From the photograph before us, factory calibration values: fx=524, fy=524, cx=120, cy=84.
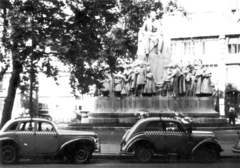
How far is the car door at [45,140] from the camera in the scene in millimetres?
15148

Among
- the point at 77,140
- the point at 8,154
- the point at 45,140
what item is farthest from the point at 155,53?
the point at 8,154

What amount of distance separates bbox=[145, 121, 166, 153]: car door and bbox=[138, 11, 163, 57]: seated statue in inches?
695

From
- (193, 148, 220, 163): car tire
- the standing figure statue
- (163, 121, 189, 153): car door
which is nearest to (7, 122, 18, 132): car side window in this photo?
(163, 121, 189, 153): car door

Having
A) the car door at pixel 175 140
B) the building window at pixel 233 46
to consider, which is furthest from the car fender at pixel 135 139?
the building window at pixel 233 46

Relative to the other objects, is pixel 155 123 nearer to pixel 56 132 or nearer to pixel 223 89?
pixel 56 132

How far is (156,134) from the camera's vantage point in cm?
1574

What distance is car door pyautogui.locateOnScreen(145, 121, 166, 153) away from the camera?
15.6 meters

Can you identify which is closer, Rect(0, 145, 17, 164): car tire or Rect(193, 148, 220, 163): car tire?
Rect(0, 145, 17, 164): car tire

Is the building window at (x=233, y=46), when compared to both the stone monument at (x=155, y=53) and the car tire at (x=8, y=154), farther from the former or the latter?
the car tire at (x=8, y=154)

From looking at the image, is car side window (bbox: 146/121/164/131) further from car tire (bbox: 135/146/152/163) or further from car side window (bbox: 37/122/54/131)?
car side window (bbox: 37/122/54/131)

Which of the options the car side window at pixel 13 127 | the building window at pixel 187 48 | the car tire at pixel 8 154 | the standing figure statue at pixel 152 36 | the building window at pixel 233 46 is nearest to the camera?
the car tire at pixel 8 154

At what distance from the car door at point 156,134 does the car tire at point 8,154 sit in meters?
3.95

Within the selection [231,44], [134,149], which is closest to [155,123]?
[134,149]

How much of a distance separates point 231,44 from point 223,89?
10.3ft
